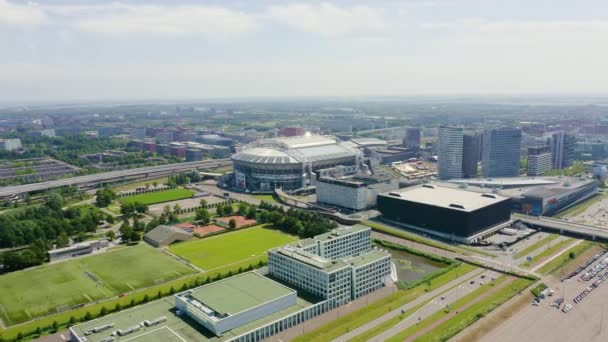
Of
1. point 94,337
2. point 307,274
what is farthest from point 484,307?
point 94,337

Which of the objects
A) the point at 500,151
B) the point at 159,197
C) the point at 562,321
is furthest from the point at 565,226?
the point at 159,197

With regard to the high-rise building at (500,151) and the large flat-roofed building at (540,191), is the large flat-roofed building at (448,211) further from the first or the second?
the high-rise building at (500,151)

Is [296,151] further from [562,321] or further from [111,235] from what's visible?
[562,321]

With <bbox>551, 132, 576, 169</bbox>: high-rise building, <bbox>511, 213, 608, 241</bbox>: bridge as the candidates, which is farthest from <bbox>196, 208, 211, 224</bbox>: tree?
<bbox>551, 132, 576, 169</bbox>: high-rise building

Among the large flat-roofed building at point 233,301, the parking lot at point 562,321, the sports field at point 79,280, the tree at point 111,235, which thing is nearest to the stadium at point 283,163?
the tree at point 111,235

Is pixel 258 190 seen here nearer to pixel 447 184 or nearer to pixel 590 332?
pixel 447 184

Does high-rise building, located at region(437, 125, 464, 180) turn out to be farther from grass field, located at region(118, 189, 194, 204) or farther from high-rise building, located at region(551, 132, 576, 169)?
grass field, located at region(118, 189, 194, 204)

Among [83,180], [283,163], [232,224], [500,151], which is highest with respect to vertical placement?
[500,151]
